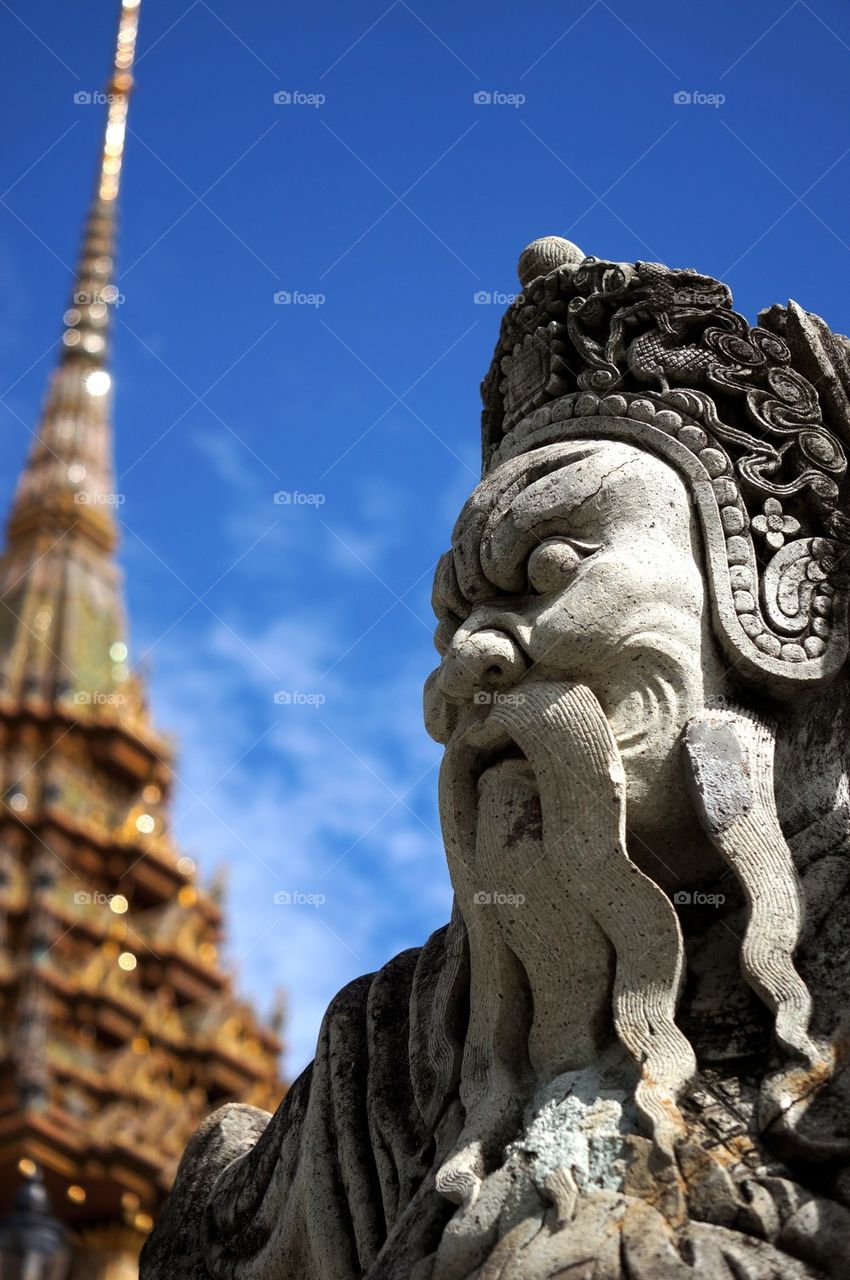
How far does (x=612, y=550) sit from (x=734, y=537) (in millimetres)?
330

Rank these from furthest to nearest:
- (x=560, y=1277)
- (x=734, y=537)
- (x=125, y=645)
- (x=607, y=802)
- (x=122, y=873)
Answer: (x=125, y=645) < (x=122, y=873) < (x=734, y=537) < (x=607, y=802) < (x=560, y=1277)

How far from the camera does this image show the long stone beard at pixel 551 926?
4.16 metres

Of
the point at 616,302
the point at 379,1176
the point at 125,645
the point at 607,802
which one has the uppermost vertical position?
the point at 125,645

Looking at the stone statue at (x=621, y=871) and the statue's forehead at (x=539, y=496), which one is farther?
the statue's forehead at (x=539, y=496)

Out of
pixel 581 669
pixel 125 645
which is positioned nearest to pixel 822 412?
pixel 581 669

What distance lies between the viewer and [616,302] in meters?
5.04

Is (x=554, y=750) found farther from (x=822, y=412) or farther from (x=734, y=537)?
(x=822, y=412)

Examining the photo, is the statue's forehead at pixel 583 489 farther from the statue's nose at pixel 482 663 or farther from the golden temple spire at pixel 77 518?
the golden temple spire at pixel 77 518

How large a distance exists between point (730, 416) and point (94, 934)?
40269 mm

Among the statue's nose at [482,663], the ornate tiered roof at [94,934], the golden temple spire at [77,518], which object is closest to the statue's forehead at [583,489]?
the statue's nose at [482,663]

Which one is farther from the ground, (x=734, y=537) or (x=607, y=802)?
(x=734, y=537)

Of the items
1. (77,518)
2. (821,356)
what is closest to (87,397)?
(77,518)

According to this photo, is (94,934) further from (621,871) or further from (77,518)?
(621,871)

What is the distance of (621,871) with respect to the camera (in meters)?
4.28
